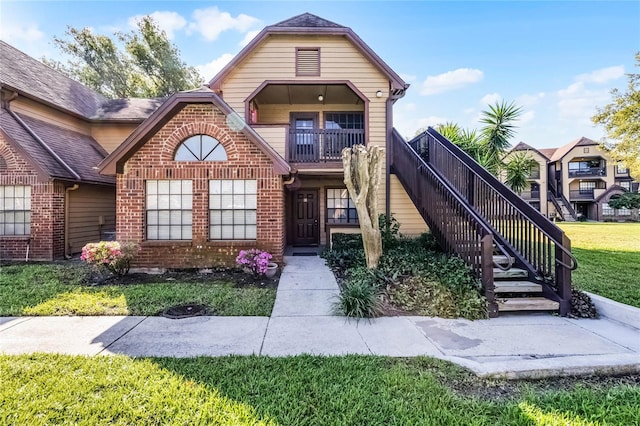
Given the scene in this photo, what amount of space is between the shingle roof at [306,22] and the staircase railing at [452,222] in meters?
5.60

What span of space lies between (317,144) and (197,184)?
4.20 m

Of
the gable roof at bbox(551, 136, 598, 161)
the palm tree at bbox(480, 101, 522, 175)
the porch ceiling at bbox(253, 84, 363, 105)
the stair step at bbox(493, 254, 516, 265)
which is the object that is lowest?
the stair step at bbox(493, 254, 516, 265)

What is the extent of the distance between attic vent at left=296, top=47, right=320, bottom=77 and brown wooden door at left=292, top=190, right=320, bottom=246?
4406mm

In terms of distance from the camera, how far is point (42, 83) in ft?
39.9

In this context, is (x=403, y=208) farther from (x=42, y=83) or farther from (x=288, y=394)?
(x=42, y=83)

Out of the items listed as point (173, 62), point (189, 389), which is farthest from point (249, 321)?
point (173, 62)

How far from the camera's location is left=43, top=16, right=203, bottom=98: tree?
23.8 m

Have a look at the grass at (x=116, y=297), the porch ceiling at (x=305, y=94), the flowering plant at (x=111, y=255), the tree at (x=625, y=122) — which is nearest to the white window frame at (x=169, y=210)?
the flowering plant at (x=111, y=255)

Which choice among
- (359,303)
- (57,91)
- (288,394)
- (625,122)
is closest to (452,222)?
(359,303)

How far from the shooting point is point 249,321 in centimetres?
455

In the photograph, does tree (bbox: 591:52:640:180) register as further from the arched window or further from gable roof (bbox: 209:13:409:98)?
the arched window

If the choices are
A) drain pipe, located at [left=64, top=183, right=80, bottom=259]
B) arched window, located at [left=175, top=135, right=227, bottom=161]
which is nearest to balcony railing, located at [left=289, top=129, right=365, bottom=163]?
arched window, located at [left=175, top=135, right=227, bottom=161]

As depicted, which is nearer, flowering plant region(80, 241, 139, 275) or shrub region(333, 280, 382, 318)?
shrub region(333, 280, 382, 318)

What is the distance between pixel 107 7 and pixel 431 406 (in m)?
13.8
